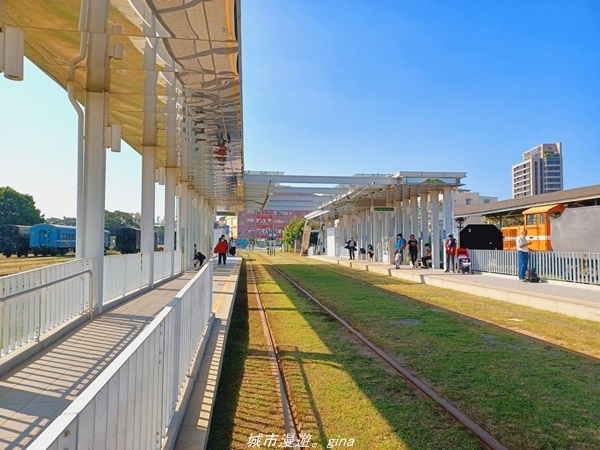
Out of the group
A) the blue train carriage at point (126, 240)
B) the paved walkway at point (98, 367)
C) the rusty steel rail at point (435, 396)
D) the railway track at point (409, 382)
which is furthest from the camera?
the blue train carriage at point (126, 240)

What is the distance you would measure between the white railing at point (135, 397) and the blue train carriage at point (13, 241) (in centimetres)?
4072

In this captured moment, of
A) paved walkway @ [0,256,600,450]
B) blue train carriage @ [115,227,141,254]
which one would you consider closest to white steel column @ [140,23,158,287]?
paved walkway @ [0,256,600,450]

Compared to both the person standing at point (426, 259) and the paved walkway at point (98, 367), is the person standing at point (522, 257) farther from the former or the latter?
the person standing at point (426, 259)

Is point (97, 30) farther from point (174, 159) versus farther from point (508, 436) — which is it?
point (174, 159)

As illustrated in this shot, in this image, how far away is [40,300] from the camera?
6387 mm

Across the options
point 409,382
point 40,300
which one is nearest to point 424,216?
point 409,382

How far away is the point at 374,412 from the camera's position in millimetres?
4598

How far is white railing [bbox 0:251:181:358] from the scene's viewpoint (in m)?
5.62

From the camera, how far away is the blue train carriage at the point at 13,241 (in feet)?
126

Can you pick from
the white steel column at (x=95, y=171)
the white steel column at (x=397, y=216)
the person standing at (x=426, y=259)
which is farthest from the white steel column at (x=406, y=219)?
the white steel column at (x=95, y=171)

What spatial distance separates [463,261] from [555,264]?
474 centimetres

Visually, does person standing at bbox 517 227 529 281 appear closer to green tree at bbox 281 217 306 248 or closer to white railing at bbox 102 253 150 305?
white railing at bbox 102 253 150 305

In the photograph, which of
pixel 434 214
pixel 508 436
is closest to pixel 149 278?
pixel 508 436

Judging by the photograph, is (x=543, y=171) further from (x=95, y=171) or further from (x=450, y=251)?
(x=95, y=171)
